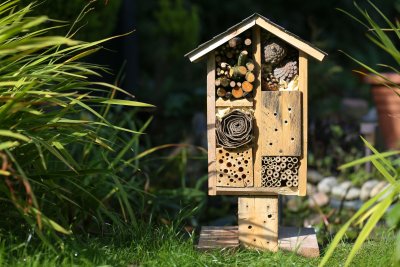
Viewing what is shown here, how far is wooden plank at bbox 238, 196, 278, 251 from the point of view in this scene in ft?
11.1

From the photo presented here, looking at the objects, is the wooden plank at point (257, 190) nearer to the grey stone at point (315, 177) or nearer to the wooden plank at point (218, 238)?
the wooden plank at point (218, 238)

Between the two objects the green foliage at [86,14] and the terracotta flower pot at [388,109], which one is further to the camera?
the terracotta flower pot at [388,109]

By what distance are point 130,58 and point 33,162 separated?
3758mm

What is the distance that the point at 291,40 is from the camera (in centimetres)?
324

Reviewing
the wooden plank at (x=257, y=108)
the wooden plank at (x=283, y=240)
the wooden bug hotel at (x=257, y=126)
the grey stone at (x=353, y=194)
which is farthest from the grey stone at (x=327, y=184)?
the wooden plank at (x=257, y=108)

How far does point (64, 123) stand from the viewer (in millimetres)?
3203

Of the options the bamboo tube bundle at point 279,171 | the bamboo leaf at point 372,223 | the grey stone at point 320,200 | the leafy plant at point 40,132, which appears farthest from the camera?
the grey stone at point 320,200

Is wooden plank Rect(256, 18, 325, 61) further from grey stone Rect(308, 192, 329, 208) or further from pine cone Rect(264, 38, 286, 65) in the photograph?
grey stone Rect(308, 192, 329, 208)

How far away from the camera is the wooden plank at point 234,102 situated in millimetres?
Result: 3330

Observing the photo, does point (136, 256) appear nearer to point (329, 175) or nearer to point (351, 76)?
point (329, 175)

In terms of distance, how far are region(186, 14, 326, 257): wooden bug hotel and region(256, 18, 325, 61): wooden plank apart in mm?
28

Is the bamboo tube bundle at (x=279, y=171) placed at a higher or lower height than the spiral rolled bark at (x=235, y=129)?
lower

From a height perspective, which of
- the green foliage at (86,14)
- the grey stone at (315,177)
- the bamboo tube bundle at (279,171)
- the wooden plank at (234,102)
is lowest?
the grey stone at (315,177)

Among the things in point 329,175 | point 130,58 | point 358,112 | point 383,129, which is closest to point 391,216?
point 329,175
